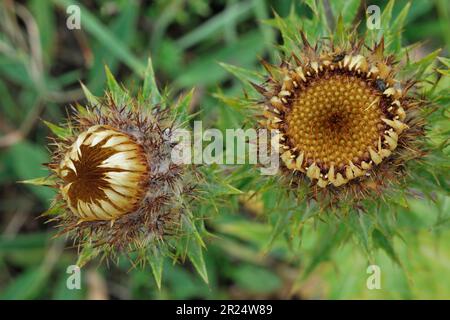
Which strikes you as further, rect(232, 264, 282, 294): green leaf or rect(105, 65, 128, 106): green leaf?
rect(232, 264, 282, 294): green leaf

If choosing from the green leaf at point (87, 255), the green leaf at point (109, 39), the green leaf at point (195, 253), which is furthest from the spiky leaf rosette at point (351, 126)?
the green leaf at point (109, 39)

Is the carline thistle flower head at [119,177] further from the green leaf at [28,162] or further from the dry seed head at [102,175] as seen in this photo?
the green leaf at [28,162]

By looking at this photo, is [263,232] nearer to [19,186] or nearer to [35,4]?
[19,186]

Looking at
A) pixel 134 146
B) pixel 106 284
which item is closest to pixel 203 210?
pixel 134 146

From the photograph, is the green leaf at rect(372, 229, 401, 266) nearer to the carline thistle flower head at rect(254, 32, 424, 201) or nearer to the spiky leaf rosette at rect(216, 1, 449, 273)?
the spiky leaf rosette at rect(216, 1, 449, 273)

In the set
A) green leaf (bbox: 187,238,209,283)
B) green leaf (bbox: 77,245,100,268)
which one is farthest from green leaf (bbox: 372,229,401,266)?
green leaf (bbox: 77,245,100,268)

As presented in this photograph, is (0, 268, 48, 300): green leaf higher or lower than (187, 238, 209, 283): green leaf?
lower

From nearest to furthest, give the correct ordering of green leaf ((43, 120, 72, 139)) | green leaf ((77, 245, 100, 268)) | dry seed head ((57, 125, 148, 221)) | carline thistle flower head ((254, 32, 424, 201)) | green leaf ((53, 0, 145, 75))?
dry seed head ((57, 125, 148, 221))
carline thistle flower head ((254, 32, 424, 201))
green leaf ((77, 245, 100, 268))
green leaf ((43, 120, 72, 139))
green leaf ((53, 0, 145, 75))
